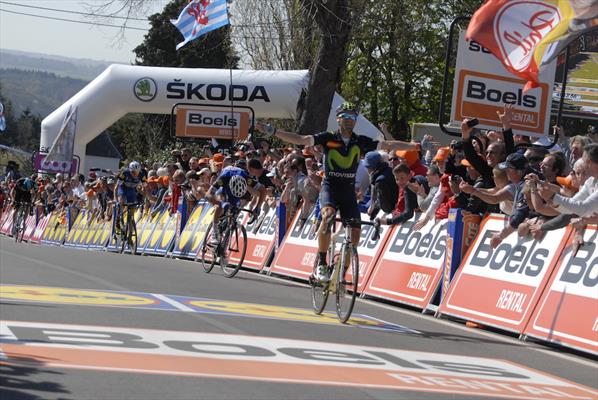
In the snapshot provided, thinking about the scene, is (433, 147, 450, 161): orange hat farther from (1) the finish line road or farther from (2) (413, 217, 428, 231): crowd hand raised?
(1) the finish line road

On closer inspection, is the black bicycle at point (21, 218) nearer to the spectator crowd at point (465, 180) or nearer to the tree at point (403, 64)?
the spectator crowd at point (465, 180)

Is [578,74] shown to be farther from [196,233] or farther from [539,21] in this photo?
[539,21]

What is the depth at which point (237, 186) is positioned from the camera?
60.7 ft

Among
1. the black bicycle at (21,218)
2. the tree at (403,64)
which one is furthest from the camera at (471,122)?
the tree at (403,64)

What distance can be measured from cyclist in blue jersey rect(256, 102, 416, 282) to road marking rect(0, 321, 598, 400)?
124 inches

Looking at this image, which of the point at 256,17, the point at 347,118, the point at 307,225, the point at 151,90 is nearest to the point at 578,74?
the point at 256,17

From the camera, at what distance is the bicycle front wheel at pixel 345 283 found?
Answer: 38.8ft

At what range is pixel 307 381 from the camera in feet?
25.1

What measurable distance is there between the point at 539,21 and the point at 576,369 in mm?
5725

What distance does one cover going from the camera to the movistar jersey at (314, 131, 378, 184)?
12.7 m

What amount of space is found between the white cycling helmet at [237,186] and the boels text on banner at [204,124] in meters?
12.0

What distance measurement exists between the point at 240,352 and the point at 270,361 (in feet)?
1.25

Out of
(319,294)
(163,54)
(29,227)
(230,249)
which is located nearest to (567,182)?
(319,294)

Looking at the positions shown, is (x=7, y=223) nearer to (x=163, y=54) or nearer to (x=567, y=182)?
(x=567, y=182)
